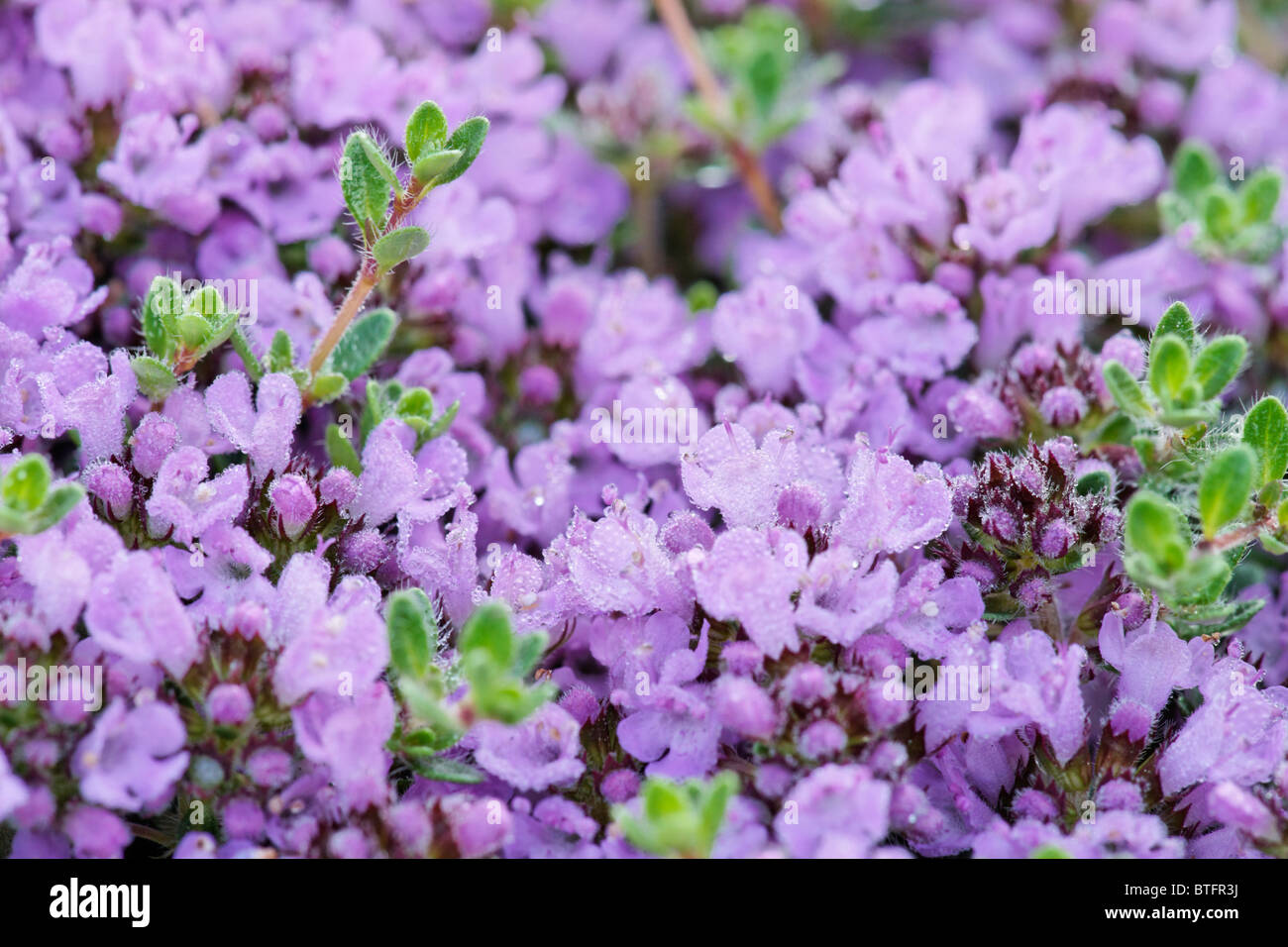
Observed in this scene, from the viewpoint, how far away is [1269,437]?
2062mm

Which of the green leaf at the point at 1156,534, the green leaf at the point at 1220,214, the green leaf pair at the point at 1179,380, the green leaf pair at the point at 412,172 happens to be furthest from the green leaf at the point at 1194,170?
the green leaf pair at the point at 412,172

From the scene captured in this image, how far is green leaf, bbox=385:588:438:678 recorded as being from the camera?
1.79 m

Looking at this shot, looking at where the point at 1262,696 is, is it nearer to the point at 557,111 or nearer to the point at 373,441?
the point at 373,441

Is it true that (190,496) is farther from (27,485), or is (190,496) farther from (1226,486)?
(1226,486)

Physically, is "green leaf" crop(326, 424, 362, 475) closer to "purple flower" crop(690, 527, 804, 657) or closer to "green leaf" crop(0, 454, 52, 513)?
"green leaf" crop(0, 454, 52, 513)

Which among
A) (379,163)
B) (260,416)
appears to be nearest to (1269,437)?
(379,163)

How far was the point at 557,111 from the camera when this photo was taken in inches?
136

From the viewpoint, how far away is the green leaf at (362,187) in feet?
6.93

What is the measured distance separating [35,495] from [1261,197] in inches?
101

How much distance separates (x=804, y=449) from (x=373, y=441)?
2.71ft

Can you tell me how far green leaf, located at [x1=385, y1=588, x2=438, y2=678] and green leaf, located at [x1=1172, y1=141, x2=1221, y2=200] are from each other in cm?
218

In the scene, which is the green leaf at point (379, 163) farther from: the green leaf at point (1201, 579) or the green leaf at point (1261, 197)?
the green leaf at point (1261, 197)

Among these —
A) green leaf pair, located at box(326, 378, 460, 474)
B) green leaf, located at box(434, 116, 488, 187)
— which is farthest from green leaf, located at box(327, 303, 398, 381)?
green leaf, located at box(434, 116, 488, 187)
